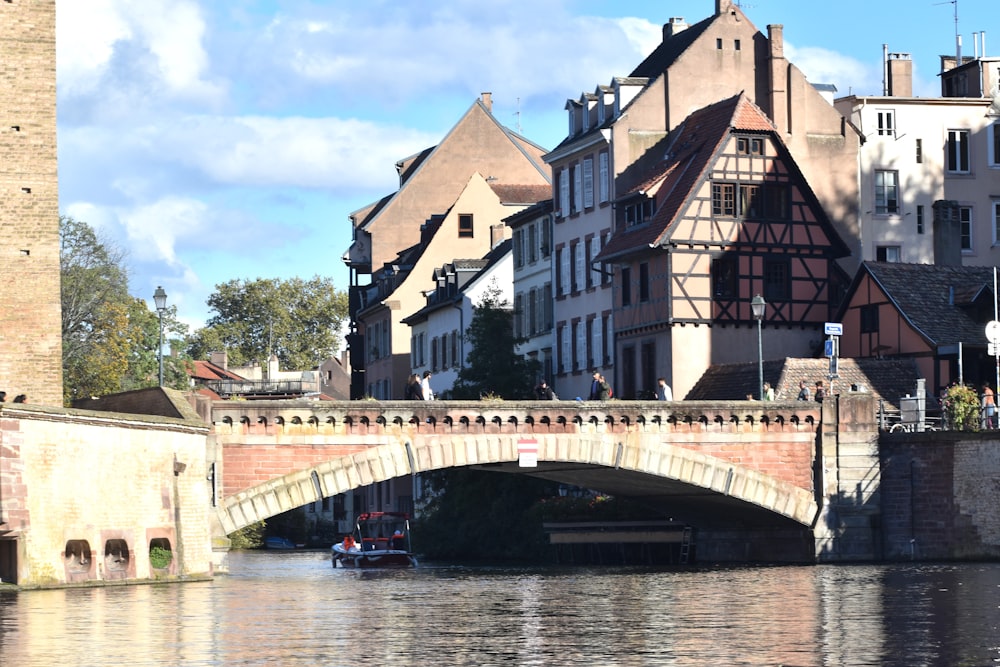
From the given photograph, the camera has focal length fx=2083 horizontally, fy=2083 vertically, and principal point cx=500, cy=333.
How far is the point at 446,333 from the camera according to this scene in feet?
306

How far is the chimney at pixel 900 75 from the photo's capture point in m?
78.8

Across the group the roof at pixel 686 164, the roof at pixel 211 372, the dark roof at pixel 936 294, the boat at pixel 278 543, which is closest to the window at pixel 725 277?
the roof at pixel 686 164

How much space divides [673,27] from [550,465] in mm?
29416

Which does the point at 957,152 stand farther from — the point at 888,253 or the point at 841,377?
the point at 841,377

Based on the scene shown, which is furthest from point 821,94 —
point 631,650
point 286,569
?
point 631,650

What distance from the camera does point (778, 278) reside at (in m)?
68.1

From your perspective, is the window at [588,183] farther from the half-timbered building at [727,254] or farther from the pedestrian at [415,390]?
the pedestrian at [415,390]

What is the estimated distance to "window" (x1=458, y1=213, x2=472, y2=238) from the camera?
9638cm

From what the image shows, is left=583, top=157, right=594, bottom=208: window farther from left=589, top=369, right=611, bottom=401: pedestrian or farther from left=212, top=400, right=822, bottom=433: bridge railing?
left=212, top=400, right=822, bottom=433: bridge railing

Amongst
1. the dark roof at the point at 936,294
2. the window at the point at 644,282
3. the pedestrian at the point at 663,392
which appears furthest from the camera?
the window at the point at 644,282

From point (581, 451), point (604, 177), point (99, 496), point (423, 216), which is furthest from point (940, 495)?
point (423, 216)

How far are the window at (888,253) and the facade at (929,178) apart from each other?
0.03 m

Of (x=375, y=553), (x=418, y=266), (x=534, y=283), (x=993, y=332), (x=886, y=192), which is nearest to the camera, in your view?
(x=993, y=332)

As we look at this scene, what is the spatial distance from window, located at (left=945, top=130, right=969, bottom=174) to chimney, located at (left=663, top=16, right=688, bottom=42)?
11.3m
